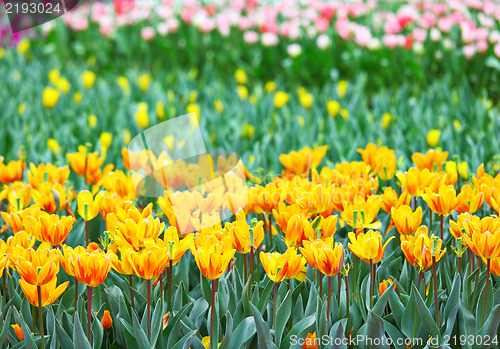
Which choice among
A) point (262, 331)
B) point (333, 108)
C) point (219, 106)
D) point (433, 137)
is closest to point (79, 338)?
point (262, 331)

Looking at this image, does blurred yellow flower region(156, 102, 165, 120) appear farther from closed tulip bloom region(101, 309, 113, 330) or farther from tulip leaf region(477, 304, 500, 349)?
tulip leaf region(477, 304, 500, 349)

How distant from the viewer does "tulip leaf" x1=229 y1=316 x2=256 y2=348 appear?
59.5 inches

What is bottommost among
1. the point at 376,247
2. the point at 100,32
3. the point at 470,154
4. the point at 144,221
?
the point at 470,154

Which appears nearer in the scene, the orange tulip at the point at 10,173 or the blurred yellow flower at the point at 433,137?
the orange tulip at the point at 10,173

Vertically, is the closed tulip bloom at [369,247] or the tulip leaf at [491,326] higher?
the closed tulip bloom at [369,247]

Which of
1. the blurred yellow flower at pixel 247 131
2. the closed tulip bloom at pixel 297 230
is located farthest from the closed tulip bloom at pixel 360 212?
the blurred yellow flower at pixel 247 131

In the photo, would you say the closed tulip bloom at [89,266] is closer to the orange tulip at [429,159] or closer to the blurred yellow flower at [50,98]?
the orange tulip at [429,159]

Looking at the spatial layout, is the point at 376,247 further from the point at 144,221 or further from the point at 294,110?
the point at 294,110

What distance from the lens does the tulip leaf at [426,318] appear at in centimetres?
147

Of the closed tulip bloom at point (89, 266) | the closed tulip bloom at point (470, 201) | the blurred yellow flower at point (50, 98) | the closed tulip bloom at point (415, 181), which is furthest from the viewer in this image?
the blurred yellow flower at point (50, 98)

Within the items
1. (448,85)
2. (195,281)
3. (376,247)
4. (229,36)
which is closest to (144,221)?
(195,281)

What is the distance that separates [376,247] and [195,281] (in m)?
0.66

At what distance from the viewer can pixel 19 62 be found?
591 centimetres

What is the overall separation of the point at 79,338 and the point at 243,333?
15.3 inches
